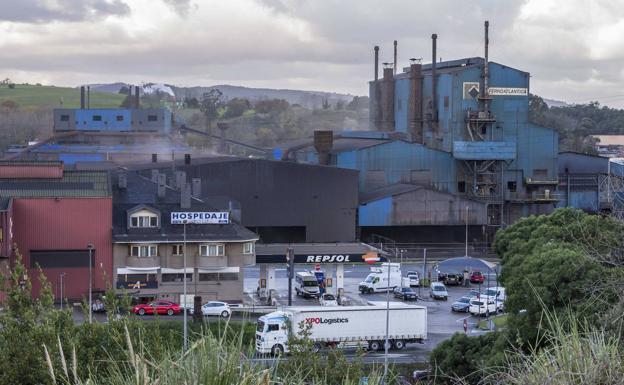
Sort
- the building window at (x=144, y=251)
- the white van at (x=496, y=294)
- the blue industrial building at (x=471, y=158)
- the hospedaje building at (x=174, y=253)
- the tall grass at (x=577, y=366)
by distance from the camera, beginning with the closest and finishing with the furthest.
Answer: the tall grass at (x=577, y=366) → the hospedaje building at (x=174, y=253) → the building window at (x=144, y=251) → the white van at (x=496, y=294) → the blue industrial building at (x=471, y=158)

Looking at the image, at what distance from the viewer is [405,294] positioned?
112ft

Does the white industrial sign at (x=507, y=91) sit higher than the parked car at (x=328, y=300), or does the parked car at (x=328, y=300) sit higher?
the white industrial sign at (x=507, y=91)

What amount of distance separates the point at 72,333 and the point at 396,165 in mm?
39250

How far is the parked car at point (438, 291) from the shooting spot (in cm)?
3469

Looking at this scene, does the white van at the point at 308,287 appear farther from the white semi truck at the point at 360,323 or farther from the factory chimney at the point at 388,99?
the factory chimney at the point at 388,99

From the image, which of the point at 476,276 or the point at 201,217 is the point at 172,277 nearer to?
the point at 201,217

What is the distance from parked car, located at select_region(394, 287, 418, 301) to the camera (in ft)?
112

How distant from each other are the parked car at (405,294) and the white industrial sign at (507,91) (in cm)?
1818

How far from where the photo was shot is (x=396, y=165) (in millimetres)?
49594

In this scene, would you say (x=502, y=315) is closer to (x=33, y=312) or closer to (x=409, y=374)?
(x=409, y=374)

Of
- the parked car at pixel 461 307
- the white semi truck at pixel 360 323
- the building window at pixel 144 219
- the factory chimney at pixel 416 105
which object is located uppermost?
the factory chimney at pixel 416 105

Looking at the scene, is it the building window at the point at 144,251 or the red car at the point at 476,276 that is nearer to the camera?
the building window at the point at 144,251

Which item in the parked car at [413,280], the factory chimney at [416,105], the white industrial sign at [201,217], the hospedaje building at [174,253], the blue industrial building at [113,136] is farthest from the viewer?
the blue industrial building at [113,136]

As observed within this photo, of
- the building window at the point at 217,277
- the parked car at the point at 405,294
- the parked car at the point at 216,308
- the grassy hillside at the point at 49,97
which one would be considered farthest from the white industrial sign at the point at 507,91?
the grassy hillside at the point at 49,97
